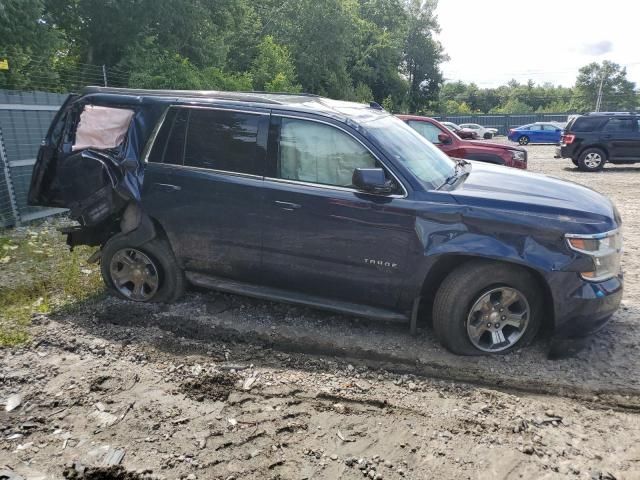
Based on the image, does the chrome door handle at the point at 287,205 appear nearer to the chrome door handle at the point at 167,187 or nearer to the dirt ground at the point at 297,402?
the chrome door handle at the point at 167,187

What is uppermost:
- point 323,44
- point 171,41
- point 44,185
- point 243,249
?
point 323,44

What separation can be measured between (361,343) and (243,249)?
4.26ft

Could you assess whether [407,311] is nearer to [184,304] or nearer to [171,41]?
[184,304]

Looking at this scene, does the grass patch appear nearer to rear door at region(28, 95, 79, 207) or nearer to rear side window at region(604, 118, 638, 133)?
rear door at region(28, 95, 79, 207)

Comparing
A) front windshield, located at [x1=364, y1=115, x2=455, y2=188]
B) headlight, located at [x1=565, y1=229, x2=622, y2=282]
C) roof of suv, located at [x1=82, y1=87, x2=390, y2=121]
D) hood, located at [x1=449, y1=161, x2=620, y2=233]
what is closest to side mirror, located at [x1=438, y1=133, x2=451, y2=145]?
front windshield, located at [x1=364, y1=115, x2=455, y2=188]

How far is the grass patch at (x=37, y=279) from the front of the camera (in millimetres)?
4500

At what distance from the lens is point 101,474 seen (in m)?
2.63

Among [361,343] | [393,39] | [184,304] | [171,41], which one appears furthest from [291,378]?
[393,39]

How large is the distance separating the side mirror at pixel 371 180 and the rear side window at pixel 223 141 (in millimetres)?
903

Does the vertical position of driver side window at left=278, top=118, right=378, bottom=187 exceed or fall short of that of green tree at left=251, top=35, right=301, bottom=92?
it falls short

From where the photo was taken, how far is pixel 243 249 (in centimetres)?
425

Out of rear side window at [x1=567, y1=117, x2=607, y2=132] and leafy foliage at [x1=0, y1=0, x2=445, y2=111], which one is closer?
leafy foliage at [x1=0, y1=0, x2=445, y2=111]

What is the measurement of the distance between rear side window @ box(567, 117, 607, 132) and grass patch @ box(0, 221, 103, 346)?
603 inches

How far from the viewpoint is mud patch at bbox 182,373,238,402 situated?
10.9 feet
